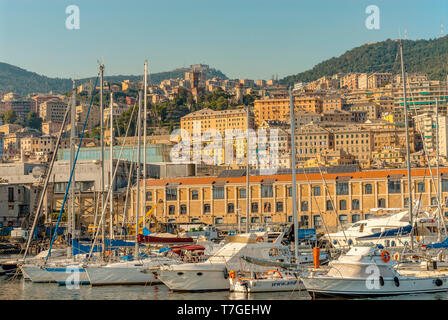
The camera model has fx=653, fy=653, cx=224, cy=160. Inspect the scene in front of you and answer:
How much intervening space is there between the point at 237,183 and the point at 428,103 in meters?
125

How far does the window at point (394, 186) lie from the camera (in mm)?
64812

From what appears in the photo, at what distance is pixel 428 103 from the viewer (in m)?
181

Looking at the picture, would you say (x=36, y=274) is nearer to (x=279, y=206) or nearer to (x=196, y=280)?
(x=196, y=280)

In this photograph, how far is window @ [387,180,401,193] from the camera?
213ft

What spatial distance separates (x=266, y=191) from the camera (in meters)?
69.7

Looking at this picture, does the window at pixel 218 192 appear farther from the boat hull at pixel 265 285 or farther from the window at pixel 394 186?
the boat hull at pixel 265 285

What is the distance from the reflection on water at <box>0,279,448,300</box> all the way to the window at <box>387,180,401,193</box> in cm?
3874

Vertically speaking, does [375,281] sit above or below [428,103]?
below

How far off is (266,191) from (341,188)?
7.98m

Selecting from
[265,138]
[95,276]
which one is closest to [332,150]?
[265,138]

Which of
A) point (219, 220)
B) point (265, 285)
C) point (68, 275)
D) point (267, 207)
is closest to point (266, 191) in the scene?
point (267, 207)

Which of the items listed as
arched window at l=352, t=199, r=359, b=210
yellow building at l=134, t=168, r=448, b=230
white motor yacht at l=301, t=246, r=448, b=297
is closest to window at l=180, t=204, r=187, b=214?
yellow building at l=134, t=168, r=448, b=230

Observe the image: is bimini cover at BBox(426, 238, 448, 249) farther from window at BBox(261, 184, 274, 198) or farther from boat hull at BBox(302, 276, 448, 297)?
window at BBox(261, 184, 274, 198)

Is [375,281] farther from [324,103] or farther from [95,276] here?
[324,103]
